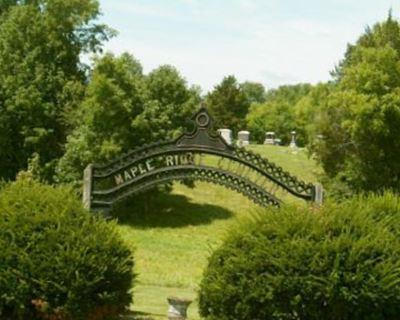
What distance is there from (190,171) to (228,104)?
169ft

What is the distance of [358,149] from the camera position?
3697 cm

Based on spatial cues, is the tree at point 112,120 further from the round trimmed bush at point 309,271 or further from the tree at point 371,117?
the round trimmed bush at point 309,271

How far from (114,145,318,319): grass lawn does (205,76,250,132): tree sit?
18934 millimetres

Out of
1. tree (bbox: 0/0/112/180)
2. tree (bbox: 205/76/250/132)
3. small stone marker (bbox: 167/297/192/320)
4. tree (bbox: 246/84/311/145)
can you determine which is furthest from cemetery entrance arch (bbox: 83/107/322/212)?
tree (bbox: 246/84/311/145)

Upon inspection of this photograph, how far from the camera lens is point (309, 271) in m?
10.0

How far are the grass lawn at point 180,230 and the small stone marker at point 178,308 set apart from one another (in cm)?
591

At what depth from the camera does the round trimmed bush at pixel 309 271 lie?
10031 millimetres

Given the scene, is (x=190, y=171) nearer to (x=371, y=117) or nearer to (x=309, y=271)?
(x=309, y=271)

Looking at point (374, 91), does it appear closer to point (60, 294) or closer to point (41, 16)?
point (41, 16)

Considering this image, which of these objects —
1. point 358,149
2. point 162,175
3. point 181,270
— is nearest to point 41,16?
point 358,149

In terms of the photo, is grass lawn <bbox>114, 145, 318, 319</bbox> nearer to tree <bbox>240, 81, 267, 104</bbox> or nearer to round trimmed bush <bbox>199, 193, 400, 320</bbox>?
round trimmed bush <bbox>199, 193, 400, 320</bbox>

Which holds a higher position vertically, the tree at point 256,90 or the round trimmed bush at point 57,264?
the tree at point 256,90

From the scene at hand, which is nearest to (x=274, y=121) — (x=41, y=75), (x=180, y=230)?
(x=41, y=75)

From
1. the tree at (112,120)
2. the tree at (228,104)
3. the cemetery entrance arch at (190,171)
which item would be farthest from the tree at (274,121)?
the cemetery entrance arch at (190,171)
